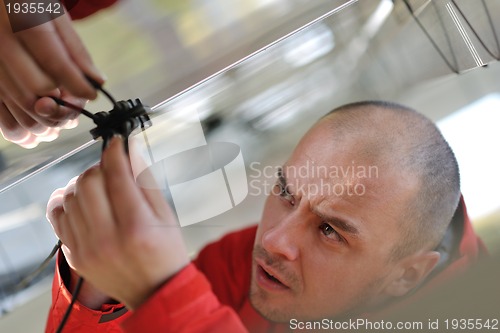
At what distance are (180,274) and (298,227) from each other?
0.08 m

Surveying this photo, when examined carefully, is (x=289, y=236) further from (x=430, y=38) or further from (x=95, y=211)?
(x=430, y=38)

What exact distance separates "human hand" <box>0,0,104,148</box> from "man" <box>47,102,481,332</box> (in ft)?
0.29

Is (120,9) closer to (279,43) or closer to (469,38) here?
(279,43)

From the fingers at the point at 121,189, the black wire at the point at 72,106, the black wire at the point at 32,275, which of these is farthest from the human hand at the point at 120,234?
the black wire at the point at 32,275

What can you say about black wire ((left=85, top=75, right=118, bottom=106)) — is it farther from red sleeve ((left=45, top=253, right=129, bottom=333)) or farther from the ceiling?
red sleeve ((left=45, top=253, right=129, bottom=333))

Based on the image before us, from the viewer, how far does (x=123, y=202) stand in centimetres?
32

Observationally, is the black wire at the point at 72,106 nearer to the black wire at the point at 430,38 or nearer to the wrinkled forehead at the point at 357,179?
the wrinkled forehead at the point at 357,179

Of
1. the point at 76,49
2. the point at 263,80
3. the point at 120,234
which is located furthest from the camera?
the point at 263,80

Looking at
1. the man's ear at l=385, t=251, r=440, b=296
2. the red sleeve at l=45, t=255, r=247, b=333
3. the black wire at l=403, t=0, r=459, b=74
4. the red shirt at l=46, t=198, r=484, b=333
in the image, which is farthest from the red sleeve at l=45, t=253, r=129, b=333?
the black wire at l=403, t=0, r=459, b=74

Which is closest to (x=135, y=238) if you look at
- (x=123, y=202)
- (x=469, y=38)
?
(x=123, y=202)

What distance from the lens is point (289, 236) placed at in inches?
14.4

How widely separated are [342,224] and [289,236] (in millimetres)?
37

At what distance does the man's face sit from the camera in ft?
1.19

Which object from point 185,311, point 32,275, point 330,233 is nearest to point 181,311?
point 185,311
